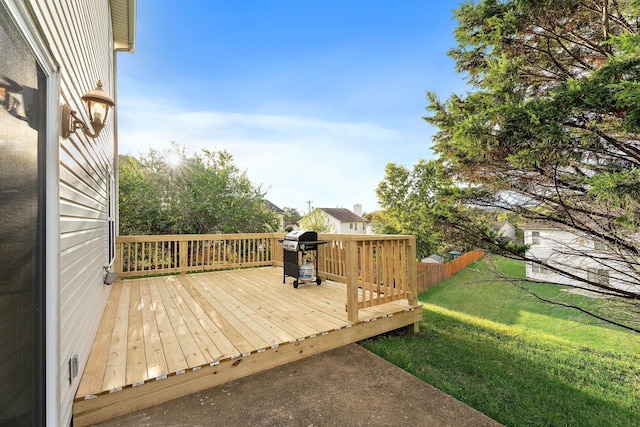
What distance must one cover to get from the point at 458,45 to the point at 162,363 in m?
6.37

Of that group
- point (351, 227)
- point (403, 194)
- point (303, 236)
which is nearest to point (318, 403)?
point (303, 236)

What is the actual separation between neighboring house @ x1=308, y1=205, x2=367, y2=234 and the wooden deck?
25800mm

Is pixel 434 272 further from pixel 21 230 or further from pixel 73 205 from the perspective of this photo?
pixel 21 230

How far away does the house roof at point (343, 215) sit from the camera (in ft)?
105

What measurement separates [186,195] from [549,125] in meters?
9.64

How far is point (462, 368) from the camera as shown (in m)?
2.98

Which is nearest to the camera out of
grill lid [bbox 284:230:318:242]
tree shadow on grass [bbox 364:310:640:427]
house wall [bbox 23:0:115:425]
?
house wall [bbox 23:0:115:425]

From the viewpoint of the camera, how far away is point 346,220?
32688mm

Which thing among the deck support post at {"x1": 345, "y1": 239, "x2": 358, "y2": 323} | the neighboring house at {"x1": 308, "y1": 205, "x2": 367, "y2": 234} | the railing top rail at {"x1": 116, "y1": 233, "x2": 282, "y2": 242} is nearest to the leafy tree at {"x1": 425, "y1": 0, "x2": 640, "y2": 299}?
the deck support post at {"x1": 345, "y1": 239, "x2": 358, "y2": 323}

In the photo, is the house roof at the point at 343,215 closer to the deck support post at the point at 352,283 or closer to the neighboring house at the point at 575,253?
the neighboring house at the point at 575,253

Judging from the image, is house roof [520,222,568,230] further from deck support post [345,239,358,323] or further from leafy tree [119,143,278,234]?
leafy tree [119,143,278,234]

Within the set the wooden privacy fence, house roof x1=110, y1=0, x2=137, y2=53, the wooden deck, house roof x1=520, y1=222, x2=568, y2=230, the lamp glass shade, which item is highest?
house roof x1=110, y1=0, x2=137, y2=53

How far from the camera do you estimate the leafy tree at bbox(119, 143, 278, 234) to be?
910 cm

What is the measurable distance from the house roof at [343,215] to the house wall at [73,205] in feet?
92.8
